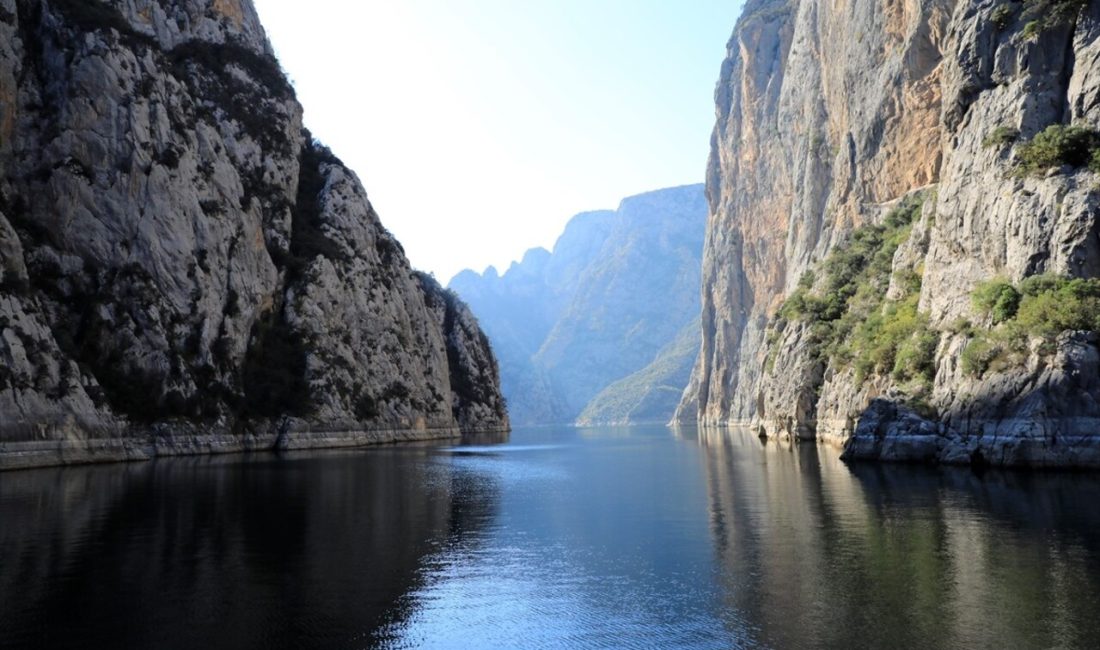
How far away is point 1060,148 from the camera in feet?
146

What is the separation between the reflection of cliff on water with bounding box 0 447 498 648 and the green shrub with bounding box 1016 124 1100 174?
35157 millimetres

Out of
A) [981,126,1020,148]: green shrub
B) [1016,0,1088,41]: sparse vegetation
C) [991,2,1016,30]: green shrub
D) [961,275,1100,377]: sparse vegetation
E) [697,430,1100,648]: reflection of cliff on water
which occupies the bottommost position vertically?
[697,430,1100,648]: reflection of cliff on water

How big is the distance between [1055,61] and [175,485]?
5421 cm

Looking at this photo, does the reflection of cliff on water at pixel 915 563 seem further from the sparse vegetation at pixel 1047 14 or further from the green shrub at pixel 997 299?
the sparse vegetation at pixel 1047 14

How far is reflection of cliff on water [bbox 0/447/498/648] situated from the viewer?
43.4 ft

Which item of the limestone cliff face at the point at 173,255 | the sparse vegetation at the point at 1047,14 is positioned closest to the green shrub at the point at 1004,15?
the sparse vegetation at the point at 1047,14

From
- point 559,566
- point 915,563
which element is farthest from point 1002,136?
point 559,566

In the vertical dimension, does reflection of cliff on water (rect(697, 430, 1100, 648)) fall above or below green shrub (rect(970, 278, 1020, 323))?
below

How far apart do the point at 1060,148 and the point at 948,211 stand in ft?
34.6

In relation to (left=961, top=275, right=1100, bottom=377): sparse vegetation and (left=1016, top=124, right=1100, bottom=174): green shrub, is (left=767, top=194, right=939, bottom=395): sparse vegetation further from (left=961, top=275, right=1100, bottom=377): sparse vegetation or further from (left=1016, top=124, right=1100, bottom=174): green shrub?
(left=1016, top=124, right=1100, bottom=174): green shrub

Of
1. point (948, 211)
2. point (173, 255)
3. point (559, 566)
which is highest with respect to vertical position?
point (173, 255)

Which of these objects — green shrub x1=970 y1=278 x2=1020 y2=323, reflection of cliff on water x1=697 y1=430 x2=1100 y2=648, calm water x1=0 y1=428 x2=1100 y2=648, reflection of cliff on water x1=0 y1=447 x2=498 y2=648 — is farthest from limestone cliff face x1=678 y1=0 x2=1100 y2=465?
reflection of cliff on water x1=0 y1=447 x2=498 y2=648

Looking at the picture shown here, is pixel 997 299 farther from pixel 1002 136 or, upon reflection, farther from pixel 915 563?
pixel 915 563

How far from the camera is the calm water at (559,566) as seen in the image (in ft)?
42.3
